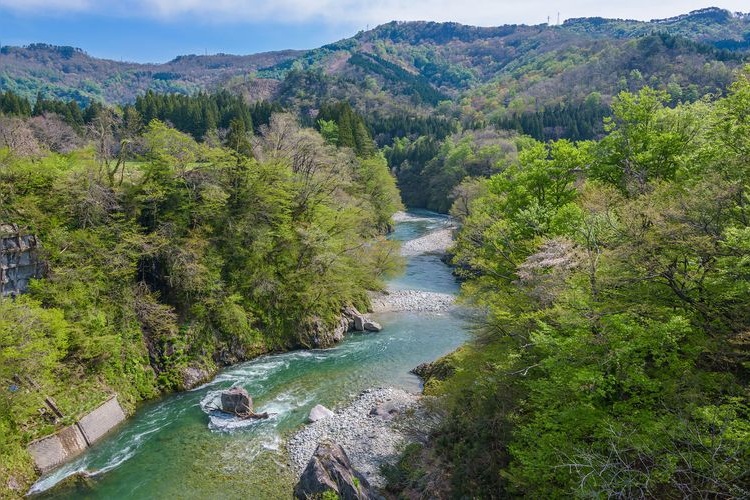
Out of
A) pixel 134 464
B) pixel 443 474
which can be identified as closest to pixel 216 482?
pixel 134 464

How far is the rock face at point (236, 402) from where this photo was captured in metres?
18.8

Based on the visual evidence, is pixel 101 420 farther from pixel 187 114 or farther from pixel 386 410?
pixel 187 114

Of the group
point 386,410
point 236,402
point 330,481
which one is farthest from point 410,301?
point 330,481

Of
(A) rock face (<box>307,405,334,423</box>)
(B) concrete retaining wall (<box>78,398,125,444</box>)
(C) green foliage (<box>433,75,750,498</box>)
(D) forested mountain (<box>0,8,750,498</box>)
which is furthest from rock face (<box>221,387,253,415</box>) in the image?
(C) green foliage (<box>433,75,750,498</box>)

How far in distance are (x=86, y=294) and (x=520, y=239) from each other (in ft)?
57.1

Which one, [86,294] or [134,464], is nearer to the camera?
[134,464]

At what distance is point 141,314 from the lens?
21.4 meters

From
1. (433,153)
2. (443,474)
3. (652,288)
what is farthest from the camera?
(433,153)

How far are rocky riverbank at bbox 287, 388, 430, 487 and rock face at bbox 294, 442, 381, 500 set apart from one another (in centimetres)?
186

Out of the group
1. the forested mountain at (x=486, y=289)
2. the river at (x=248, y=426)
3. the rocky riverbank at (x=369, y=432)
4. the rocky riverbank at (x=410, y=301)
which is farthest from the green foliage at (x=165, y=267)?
the rocky riverbank at (x=369, y=432)

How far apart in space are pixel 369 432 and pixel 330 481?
509 centimetres

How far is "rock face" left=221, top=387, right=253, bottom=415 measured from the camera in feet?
61.7

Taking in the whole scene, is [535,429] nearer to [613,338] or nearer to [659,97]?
[613,338]

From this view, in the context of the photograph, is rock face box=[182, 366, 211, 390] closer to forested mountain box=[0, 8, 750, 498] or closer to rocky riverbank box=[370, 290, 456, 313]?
forested mountain box=[0, 8, 750, 498]
